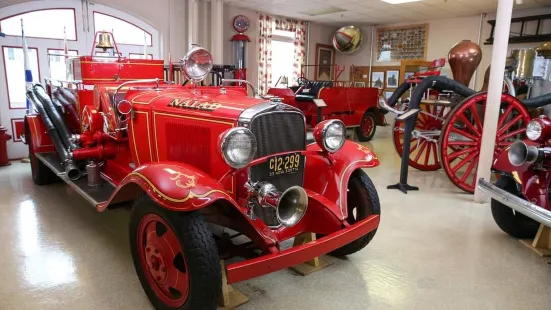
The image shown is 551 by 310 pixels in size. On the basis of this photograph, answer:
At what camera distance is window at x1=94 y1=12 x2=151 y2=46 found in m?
6.54

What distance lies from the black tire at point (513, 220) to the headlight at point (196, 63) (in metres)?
2.59

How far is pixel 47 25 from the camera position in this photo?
5.91 meters

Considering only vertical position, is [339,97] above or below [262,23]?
below

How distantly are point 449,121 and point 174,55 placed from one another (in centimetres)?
532

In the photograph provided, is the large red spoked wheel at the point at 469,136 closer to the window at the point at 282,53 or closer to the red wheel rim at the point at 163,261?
the red wheel rim at the point at 163,261

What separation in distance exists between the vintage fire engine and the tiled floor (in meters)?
0.26

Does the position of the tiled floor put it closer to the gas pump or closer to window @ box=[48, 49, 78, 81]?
window @ box=[48, 49, 78, 81]

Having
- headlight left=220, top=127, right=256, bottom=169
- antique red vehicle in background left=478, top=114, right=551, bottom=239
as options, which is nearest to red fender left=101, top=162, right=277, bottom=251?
headlight left=220, top=127, right=256, bottom=169

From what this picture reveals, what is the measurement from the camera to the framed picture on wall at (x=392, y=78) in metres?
10.4

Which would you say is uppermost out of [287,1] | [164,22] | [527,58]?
[287,1]

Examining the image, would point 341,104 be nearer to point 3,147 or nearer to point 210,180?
point 3,147

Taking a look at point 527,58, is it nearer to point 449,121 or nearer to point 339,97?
point 449,121

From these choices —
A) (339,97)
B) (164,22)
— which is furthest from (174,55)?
(339,97)

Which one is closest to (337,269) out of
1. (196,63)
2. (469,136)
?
(196,63)
